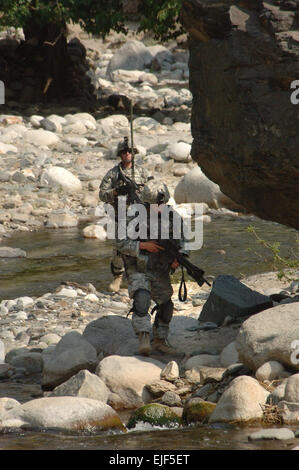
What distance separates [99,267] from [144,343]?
5.19 meters

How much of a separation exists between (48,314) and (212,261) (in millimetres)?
3568

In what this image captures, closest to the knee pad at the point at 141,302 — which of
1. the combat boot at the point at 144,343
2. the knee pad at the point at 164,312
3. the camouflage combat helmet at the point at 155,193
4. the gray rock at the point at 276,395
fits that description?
the combat boot at the point at 144,343

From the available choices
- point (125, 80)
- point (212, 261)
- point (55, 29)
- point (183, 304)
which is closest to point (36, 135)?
point (55, 29)

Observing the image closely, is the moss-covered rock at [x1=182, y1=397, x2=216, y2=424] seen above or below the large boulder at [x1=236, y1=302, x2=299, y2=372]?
below

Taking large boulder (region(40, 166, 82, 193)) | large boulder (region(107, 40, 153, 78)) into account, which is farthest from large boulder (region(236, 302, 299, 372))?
large boulder (region(107, 40, 153, 78))

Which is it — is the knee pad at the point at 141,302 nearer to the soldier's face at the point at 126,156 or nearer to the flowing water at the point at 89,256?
the soldier's face at the point at 126,156

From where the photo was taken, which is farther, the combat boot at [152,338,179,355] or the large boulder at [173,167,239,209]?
the large boulder at [173,167,239,209]

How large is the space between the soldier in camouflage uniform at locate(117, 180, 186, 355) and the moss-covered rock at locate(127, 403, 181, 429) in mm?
1179

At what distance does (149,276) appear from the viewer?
22.9ft

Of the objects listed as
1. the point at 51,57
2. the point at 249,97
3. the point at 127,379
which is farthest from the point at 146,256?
the point at 51,57

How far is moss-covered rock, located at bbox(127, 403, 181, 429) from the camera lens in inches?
217

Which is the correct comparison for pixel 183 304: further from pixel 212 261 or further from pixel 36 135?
pixel 36 135

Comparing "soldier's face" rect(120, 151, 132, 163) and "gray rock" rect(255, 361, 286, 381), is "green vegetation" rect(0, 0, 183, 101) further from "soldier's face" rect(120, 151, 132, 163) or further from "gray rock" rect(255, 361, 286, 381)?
"gray rock" rect(255, 361, 286, 381)

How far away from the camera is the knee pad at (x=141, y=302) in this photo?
6789mm
